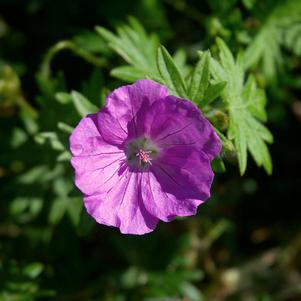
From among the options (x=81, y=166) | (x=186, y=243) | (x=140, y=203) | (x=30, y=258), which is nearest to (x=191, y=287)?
(x=186, y=243)

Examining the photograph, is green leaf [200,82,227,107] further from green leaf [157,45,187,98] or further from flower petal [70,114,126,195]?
flower petal [70,114,126,195]

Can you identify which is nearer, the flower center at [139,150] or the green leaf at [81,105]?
the flower center at [139,150]

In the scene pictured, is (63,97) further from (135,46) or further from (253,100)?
(253,100)

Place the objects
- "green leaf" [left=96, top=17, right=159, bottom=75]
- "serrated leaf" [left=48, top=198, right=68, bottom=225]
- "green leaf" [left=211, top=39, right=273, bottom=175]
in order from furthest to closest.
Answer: "serrated leaf" [left=48, top=198, right=68, bottom=225], "green leaf" [left=96, top=17, right=159, bottom=75], "green leaf" [left=211, top=39, right=273, bottom=175]

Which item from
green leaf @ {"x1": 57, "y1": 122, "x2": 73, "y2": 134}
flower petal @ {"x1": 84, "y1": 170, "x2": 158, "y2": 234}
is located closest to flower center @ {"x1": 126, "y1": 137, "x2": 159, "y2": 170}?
flower petal @ {"x1": 84, "y1": 170, "x2": 158, "y2": 234}

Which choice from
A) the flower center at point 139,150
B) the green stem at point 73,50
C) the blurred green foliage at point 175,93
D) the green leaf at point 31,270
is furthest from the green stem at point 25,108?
the flower center at point 139,150

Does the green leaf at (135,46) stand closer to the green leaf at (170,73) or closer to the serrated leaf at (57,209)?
the green leaf at (170,73)

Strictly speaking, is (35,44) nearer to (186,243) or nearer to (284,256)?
(186,243)
